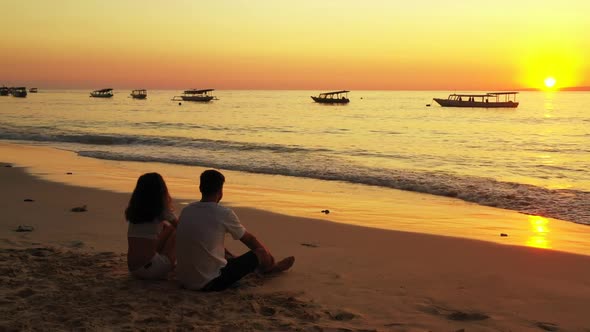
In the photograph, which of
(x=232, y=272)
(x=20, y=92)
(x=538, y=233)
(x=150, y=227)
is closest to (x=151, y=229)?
(x=150, y=227)

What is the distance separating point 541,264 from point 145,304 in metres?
5.14

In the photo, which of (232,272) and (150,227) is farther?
(150,227)

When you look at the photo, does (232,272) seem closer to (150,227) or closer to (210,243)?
(210,243)

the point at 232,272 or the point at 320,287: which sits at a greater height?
the point at 232,272

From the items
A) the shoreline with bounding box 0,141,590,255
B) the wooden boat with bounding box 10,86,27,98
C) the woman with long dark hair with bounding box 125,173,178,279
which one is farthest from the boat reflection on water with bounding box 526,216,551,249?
the wooden boat with bounding box 10,86,27,98

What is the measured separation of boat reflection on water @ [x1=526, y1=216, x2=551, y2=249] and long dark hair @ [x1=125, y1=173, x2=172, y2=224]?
5.78 m

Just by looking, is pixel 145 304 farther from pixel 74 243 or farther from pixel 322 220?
pixel 322 220

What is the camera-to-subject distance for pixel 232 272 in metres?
5.65

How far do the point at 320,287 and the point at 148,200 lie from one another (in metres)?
2.05

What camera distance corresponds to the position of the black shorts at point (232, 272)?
221 inches

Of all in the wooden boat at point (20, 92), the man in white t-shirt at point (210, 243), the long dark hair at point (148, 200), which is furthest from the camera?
the wooden boat at point (20, 92)

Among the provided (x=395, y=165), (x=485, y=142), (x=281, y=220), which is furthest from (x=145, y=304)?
(x=485, y=142)

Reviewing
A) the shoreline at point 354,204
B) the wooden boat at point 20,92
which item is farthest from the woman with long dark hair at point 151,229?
the wooden boat at point 20,92

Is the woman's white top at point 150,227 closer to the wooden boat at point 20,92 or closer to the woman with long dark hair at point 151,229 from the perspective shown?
the woman with long dark hair at point 151,229
